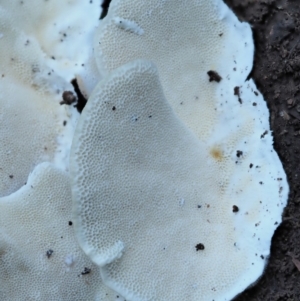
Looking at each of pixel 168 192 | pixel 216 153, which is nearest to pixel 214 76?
pixel 216 153

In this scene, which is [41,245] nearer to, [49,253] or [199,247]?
[49,253]

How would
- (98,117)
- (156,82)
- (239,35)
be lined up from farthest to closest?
(239,35)
(156,82)
(98,117)

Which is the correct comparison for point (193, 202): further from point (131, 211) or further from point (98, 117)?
point (98, 117)

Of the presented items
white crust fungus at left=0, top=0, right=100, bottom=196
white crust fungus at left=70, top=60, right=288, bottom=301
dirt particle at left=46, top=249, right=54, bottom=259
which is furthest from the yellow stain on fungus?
dirt particle at left=46, top=249, right=54, bottom=259

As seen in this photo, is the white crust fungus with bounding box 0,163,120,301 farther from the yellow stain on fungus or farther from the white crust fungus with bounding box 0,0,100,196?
the yellow stain on fungus

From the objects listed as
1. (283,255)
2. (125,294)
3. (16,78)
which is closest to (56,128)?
(16,78)

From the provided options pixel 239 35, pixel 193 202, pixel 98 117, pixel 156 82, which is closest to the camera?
pixel 98 117

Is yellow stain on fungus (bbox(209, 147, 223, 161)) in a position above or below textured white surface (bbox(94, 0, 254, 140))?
below
